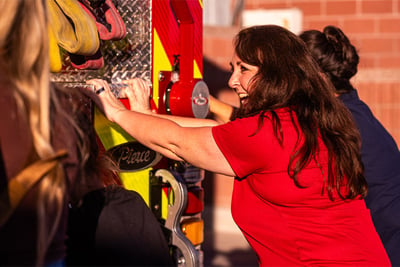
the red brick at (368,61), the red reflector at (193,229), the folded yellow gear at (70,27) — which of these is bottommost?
the red reflector at (193,229)

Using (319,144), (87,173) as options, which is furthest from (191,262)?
(87,173)

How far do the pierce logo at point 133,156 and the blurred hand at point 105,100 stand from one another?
173 mm

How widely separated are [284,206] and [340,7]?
16.5ft

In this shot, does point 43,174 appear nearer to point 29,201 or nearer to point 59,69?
point 29,201

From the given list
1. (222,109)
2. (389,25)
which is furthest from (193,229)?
(389,25)

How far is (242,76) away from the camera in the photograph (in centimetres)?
260

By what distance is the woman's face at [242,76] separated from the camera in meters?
2.58

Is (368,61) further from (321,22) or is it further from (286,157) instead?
(286,157)

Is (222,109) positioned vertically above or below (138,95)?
below

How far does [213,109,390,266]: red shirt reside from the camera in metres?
2.32

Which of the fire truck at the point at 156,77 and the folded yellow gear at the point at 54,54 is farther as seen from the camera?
the fire truck at the point at 156,77

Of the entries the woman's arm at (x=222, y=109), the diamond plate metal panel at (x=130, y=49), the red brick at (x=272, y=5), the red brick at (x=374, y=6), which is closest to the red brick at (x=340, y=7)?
the red brick at (x=374, y=6)

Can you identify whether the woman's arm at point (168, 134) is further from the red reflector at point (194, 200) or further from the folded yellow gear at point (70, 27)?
the red reflector at point (194, 200)

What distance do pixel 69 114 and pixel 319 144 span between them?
41.5 inches
